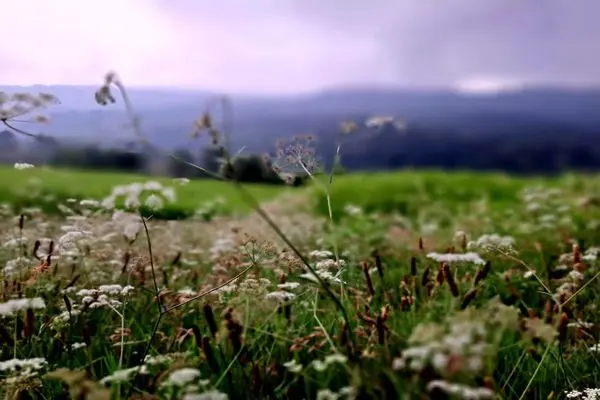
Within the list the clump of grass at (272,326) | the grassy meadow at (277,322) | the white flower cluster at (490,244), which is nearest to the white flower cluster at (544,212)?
the grassy meadow at (277,322)

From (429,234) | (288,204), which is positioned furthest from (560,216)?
(288,204)

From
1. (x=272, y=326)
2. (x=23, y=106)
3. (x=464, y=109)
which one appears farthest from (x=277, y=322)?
(x=464, y=109)

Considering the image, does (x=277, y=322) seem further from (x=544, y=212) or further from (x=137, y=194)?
(x=544, y=212)

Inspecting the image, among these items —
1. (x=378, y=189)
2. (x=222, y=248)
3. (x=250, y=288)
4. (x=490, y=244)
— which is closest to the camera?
(x=250, y=288)

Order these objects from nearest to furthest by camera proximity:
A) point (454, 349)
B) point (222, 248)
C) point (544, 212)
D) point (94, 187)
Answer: point (454, 349), point (222, 248), point (544, 212), point (94, 187)

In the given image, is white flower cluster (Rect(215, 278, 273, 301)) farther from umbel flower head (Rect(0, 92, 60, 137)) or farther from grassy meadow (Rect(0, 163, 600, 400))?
umbel flower head (Rect(0, 92, 60, 137))

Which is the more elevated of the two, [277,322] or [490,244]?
[490,244]

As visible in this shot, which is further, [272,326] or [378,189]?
[378,189]

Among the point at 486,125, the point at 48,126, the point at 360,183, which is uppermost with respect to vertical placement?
the point at 48,126

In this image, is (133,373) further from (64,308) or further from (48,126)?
(48,126)

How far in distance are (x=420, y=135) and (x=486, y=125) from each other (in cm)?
5020

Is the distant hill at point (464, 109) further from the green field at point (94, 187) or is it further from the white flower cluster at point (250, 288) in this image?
the white flower cluster at point (250, 288)

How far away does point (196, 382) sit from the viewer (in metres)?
3.04

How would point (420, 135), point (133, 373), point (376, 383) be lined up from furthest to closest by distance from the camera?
point (420, 135) → point (133, 373) → point (376, 383)
